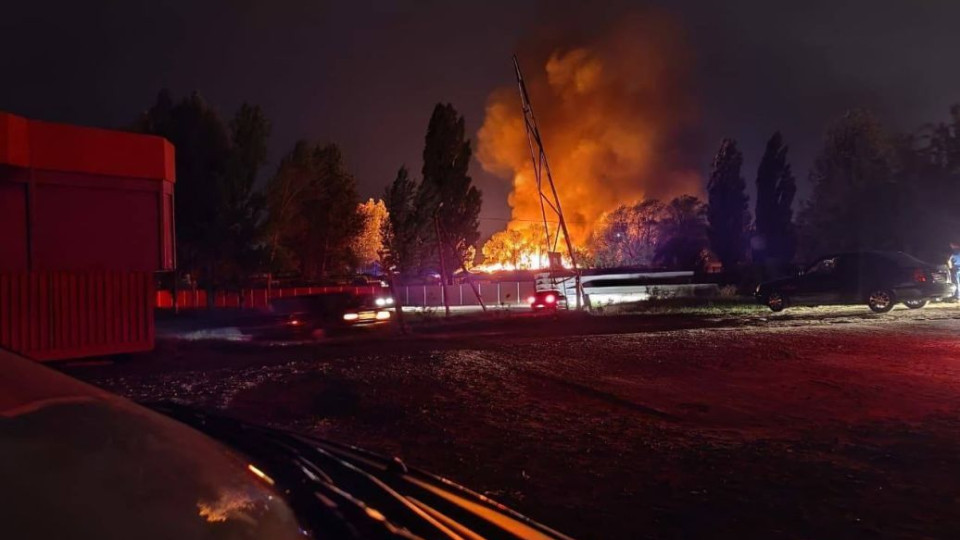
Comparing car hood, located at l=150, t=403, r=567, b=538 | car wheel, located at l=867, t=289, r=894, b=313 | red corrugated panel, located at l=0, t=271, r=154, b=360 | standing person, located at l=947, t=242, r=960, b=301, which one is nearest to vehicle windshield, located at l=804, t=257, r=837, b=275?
car wheel, located at l=867, t=289, r=894, b=313

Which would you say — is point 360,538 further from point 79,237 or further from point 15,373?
point 79,237

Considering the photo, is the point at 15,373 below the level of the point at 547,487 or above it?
above

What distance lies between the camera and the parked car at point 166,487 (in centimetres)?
145

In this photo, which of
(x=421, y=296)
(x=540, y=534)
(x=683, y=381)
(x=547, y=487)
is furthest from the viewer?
(x=421, y=296)

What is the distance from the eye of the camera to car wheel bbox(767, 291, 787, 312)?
21.4 metres

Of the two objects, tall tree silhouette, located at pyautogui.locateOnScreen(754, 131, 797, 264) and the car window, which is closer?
→ the car window

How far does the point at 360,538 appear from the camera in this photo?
200 cm

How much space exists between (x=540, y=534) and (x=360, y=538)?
78 cm

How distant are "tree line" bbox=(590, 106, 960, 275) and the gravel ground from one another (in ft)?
66.4

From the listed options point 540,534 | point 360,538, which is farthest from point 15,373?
point 540,534

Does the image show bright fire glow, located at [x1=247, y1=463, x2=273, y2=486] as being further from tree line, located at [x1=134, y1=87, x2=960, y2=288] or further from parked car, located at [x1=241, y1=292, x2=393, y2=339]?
tree line, located at [x1=134, y1=87, x2=960, y2=288]

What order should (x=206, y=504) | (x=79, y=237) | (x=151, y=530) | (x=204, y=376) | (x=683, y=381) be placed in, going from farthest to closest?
(x=79, y=237) → (x=204, y=376) → (x=683, y=381) → (x=206, y=504) → (x=151, y=530)

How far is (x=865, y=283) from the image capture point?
20016 millimetres

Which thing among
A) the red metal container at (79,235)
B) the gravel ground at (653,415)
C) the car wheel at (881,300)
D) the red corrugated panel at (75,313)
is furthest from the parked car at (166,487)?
the car wheel at (881,300)
